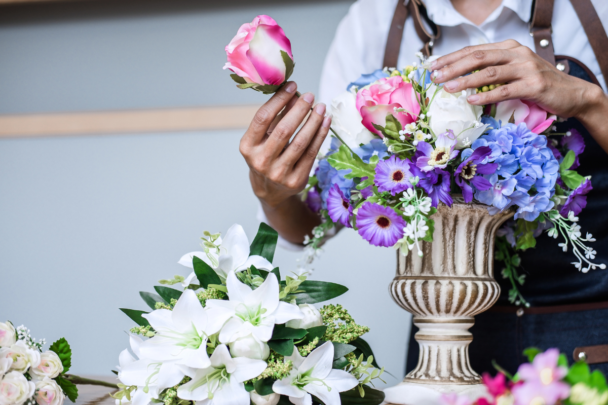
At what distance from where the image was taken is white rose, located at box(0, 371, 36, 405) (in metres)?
0.49

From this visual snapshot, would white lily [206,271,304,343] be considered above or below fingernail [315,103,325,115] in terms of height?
below

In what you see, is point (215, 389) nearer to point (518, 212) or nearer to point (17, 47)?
point (518, 212)

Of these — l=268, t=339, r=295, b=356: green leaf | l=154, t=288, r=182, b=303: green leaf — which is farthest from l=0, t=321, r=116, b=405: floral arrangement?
l=268, t=339, r=295, b=356: green leaf

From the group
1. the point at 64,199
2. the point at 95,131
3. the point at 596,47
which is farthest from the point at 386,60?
the point at 64,199

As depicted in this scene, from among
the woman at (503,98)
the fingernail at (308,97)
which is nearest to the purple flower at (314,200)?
the woman at (503,98)

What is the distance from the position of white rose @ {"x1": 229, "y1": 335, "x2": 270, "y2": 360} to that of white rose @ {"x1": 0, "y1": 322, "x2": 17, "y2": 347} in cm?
25

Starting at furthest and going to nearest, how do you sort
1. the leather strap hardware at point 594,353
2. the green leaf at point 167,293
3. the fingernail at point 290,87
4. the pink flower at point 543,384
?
1. the leather strap hardware at point 594,353
2. the fingernail at point 290,87
3. the green leaf at point 167,293
4. the pink flower at point 543,384

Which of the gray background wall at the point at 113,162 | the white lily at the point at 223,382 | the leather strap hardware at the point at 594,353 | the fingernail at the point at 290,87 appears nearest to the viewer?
the white lily at the point at 223,382

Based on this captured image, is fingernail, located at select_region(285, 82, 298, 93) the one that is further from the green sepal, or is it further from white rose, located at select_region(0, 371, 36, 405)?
white rose, located at select_region(0, 371, 36, 405)

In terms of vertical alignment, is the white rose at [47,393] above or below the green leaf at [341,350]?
below

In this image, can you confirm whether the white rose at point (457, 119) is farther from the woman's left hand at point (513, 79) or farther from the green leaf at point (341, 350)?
the green leaf at point (341, 350)

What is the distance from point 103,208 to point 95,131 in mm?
243

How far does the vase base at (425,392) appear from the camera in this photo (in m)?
0.58

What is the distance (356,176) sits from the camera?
23.9 inches
